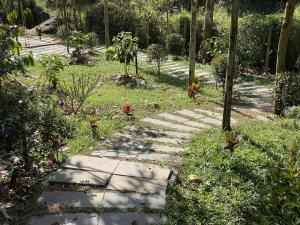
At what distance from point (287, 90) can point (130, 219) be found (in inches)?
208

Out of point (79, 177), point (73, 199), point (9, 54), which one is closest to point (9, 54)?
point (9, 54)

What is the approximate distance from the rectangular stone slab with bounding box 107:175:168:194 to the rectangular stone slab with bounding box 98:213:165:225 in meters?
0.50

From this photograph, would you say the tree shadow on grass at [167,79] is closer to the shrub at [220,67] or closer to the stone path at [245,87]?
the stone path at [245,87]

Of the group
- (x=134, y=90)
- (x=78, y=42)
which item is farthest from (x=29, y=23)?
(x=134, y=90)

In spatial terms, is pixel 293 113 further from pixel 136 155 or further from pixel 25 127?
pixel 25 127

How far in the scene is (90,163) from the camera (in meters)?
5.42

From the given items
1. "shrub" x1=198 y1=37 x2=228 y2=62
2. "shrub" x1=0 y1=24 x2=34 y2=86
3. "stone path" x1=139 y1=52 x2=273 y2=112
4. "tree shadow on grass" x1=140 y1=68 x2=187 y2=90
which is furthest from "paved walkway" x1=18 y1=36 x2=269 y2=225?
"shrub" x1=198 y1=37 x2=228 y2=62

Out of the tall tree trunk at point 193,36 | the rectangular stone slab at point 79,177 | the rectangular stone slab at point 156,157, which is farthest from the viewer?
the tall tree trunk at point 193,36

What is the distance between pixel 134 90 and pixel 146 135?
4008 mm

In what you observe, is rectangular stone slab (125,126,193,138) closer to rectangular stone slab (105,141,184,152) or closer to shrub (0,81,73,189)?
rectangular stone slab (105,141,184,152)

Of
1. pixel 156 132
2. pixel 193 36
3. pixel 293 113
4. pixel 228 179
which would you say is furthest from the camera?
pixel 193 36

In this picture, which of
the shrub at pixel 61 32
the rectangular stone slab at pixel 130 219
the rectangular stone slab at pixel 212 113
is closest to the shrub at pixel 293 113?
the rectangular stone slab at pixel 212 113

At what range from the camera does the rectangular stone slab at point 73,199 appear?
14.4ft

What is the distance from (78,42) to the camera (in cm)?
1510
